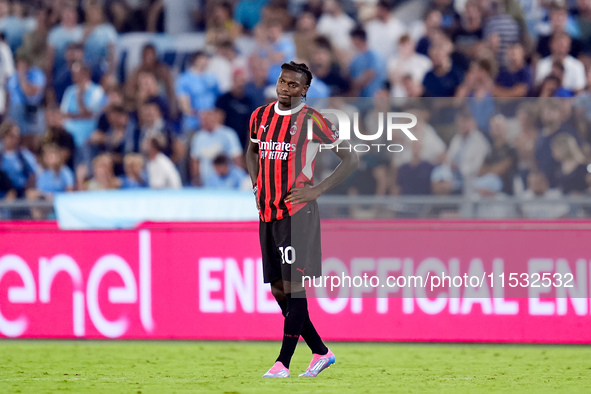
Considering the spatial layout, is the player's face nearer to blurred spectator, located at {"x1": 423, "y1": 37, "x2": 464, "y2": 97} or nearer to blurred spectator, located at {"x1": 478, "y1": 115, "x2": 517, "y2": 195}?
blurred spectator, located at {"x1": 478, "y1": 115, "x2": 517, "y2": 195}

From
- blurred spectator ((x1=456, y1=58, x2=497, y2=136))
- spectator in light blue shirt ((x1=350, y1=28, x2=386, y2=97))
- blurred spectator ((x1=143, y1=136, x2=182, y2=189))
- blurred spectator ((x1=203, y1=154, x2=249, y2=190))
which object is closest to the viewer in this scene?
blurred spectator ((x1=203, y1=154, x2=249, y2=190))

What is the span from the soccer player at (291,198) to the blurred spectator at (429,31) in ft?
18.8

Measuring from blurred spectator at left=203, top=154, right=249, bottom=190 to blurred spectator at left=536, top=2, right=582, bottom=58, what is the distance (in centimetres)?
374

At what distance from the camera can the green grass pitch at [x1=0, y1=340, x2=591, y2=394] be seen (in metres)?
5.69

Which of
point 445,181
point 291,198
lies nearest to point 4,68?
point 445,181

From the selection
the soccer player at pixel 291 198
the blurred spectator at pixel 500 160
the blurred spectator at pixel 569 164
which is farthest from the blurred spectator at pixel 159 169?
the soccer player at pixel 291 198

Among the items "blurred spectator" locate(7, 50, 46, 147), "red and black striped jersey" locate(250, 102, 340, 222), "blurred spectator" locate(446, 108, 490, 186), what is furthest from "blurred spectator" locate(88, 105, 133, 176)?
"red and black striped jersey" locate(250, 102, 340, 222)

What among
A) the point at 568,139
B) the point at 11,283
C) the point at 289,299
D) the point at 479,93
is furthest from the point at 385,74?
the point at 289,299

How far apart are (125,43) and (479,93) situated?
493 centimetres

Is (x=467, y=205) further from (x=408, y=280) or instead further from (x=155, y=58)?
(x=155, y=58)

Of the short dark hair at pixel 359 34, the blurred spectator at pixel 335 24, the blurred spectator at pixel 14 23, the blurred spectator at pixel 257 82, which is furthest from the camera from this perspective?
the blurred spectator at pixel 14 23

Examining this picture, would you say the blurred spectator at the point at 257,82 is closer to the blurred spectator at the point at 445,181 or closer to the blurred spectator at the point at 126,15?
the blurred spectator at the point at 126,15

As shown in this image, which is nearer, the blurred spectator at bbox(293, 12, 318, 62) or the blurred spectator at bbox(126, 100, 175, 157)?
the blurred spectator at bbox(126, 100, 175, 157)

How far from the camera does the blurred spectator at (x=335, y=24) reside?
39.7 feet
